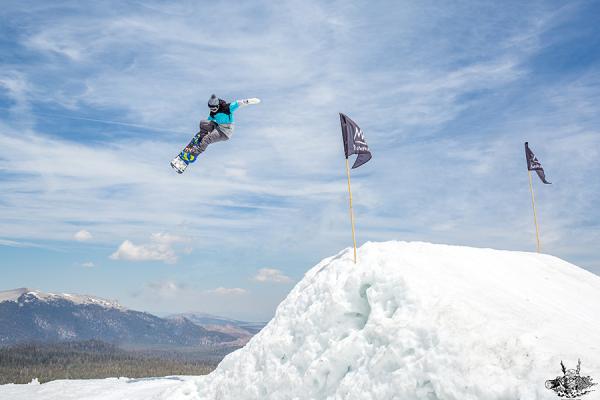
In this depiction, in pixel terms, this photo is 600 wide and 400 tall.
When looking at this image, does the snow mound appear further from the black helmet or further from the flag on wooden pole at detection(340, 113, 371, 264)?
the black helmet

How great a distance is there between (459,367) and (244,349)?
910 cm

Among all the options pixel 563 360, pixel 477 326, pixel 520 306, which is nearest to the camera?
pixel 563 360

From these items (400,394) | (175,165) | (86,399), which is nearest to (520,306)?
(400,394)

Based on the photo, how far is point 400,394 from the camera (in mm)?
12070

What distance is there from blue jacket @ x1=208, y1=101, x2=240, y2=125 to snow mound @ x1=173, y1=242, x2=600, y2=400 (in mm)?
8169

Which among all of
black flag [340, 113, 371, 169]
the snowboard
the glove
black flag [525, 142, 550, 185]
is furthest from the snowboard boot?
black flag [525, 142, 550, 185]

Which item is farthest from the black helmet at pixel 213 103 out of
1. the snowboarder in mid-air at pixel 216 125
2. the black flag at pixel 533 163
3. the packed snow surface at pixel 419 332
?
the black flag at pixel 533 163

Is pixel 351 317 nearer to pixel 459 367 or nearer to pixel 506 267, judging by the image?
pixel 459 367

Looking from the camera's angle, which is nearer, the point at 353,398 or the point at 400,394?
the point at 400,394

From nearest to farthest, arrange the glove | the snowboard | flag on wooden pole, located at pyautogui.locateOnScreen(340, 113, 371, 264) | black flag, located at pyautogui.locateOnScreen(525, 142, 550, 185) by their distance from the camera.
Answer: flag on wooden pole, located at pyautogui.locateOnScreen(340, 113, 371, 264) < the glove < the snowboard < black flag, located at pyautogui.locateOnScreen(525, 142, 550, 185)

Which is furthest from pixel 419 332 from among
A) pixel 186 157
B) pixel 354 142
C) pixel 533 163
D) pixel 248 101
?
pixel 533 163

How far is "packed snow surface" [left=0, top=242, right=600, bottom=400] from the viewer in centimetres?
1127

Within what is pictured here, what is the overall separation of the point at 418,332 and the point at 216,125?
14038 millimetres

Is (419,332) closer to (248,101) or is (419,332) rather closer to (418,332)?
(418,332)
